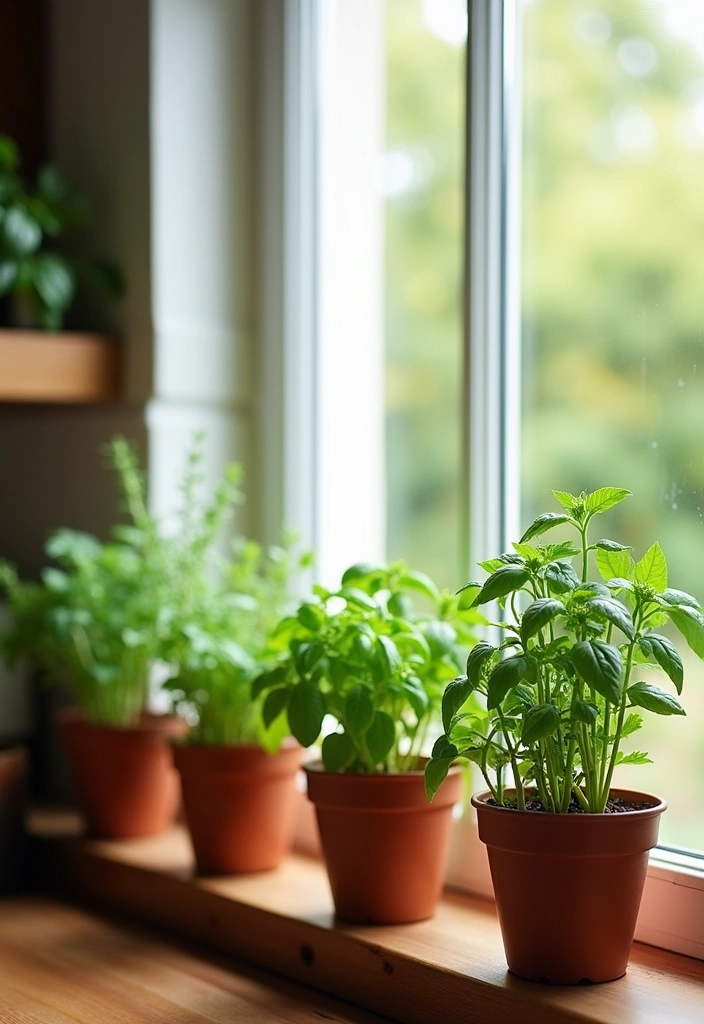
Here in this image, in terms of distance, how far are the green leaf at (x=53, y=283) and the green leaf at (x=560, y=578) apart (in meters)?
0.96

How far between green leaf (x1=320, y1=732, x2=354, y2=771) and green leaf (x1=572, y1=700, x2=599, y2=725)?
0.30 m

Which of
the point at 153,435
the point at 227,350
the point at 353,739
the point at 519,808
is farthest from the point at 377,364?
the point at 519,808

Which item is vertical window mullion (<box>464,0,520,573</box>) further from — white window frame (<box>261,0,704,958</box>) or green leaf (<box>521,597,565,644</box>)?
green leaf (<box>521,597,565,644</box>)

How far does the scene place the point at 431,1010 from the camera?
46.6 inches

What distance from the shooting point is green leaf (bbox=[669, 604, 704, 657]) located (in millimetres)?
1044

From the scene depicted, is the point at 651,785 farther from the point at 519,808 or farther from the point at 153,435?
the point at 153,435

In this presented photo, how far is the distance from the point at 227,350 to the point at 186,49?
1.40 ft

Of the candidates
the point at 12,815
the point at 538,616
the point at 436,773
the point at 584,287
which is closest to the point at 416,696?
the point at 436,773

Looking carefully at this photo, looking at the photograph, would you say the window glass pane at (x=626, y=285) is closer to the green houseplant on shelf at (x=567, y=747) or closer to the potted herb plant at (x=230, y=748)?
the green houseplant on shelf at (x=567, y=747)

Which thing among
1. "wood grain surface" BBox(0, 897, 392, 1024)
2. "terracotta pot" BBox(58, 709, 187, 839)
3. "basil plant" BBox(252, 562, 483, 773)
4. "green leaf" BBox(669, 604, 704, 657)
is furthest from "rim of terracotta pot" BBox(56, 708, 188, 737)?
"green leaf" BBox(669, 604, 704, 657)

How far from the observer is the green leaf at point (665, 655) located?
104cm

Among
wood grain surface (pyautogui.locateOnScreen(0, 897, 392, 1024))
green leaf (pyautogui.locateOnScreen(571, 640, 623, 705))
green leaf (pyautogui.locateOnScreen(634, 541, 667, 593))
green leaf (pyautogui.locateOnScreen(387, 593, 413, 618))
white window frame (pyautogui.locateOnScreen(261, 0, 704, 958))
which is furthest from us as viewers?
white window frame (pyautogui.locateOnScreen(261, 0, 704, 958))

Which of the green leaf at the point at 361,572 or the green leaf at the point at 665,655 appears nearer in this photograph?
the green leaf at the point at 665,655

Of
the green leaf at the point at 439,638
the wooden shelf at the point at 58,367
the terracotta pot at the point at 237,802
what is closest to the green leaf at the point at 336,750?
the green leaf at the point at 439,638
